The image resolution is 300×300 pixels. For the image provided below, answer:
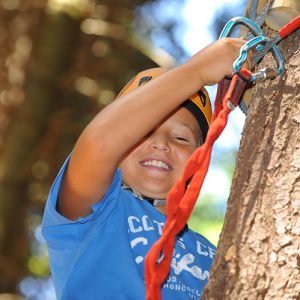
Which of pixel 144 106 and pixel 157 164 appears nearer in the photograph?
pixel 144 106

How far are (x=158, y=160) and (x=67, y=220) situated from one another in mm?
491

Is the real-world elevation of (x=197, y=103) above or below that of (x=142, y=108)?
above

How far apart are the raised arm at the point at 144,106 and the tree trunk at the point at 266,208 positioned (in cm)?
17

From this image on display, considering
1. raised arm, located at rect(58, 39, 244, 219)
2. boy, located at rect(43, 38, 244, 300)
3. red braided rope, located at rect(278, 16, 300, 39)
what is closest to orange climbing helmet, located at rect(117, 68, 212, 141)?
boy, located at rect(43, 38, 244, 300)

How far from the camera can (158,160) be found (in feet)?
7.36

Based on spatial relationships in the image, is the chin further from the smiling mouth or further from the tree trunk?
the tree trunk

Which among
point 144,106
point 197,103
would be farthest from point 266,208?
point 197,103

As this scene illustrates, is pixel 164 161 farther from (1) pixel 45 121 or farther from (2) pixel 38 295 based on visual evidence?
(2) pixel 38 295

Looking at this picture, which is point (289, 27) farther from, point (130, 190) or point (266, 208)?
point (130, 190)

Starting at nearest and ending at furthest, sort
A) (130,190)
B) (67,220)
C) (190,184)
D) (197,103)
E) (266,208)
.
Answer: (266,208) < (190,184) < (67,220) < (130,190) < (197,103)

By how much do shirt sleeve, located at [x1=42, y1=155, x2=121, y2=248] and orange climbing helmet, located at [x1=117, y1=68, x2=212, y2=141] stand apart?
1.58 ft

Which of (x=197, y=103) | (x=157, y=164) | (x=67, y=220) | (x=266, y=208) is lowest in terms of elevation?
(x=266, y=208)

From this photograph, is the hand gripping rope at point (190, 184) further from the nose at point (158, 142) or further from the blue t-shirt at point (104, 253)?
the nose at point (158, 142)

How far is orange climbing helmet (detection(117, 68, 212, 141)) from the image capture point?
233cm
